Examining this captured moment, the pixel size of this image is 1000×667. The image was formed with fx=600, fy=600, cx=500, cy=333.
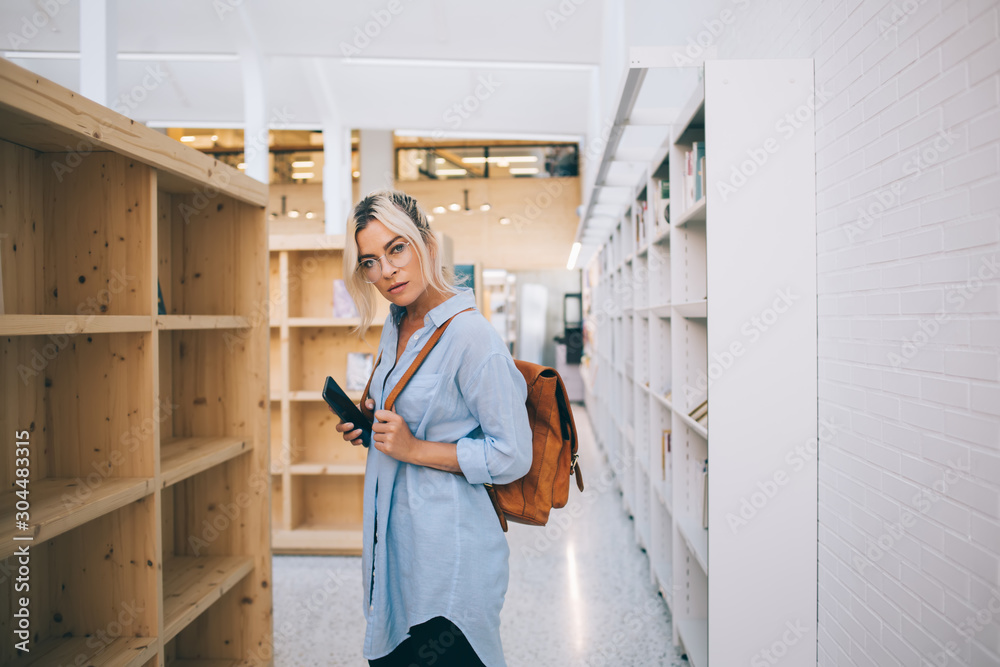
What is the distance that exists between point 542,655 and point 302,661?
1.11 meters

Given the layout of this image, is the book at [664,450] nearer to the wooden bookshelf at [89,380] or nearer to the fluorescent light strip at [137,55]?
the wooden bookshelf at [89,380]

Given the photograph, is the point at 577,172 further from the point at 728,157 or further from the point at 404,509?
the point at 404,509

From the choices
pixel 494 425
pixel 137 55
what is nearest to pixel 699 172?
pixel 494 425

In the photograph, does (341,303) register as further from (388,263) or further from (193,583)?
(388,263)

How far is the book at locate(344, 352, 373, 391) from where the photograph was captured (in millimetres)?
4133

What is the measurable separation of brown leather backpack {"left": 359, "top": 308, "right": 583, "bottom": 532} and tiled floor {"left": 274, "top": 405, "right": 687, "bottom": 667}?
1534mm

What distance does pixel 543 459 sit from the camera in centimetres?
162

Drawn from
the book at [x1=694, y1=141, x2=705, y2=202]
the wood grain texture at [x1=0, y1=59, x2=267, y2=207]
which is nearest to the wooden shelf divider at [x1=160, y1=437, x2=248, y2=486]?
the wood grain texture at [x1=0, y1=59, x2=267, y2=207]

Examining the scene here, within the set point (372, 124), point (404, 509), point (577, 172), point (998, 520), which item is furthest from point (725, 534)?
point (577, 172)

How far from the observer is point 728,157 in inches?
81.5

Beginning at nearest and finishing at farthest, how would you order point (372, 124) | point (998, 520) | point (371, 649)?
point (998, 520) → point (371, 649) → point (372, 124)

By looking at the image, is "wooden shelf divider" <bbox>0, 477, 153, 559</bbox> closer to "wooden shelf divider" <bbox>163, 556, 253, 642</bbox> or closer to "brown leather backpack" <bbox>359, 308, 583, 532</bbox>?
"wooden shelf divider" <bbox>163, 556, 253, 642</bbox>

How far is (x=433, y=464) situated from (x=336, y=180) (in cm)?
537

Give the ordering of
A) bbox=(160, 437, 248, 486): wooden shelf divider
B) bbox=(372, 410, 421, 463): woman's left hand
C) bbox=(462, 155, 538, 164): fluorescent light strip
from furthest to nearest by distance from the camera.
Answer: bbox=(462, 155, 538, 164): fluorescent light strip < bbox=(160, 437, 248, 486): wooden shelf divider < bbox=(372, 410, 421, 463): woman's left hand
